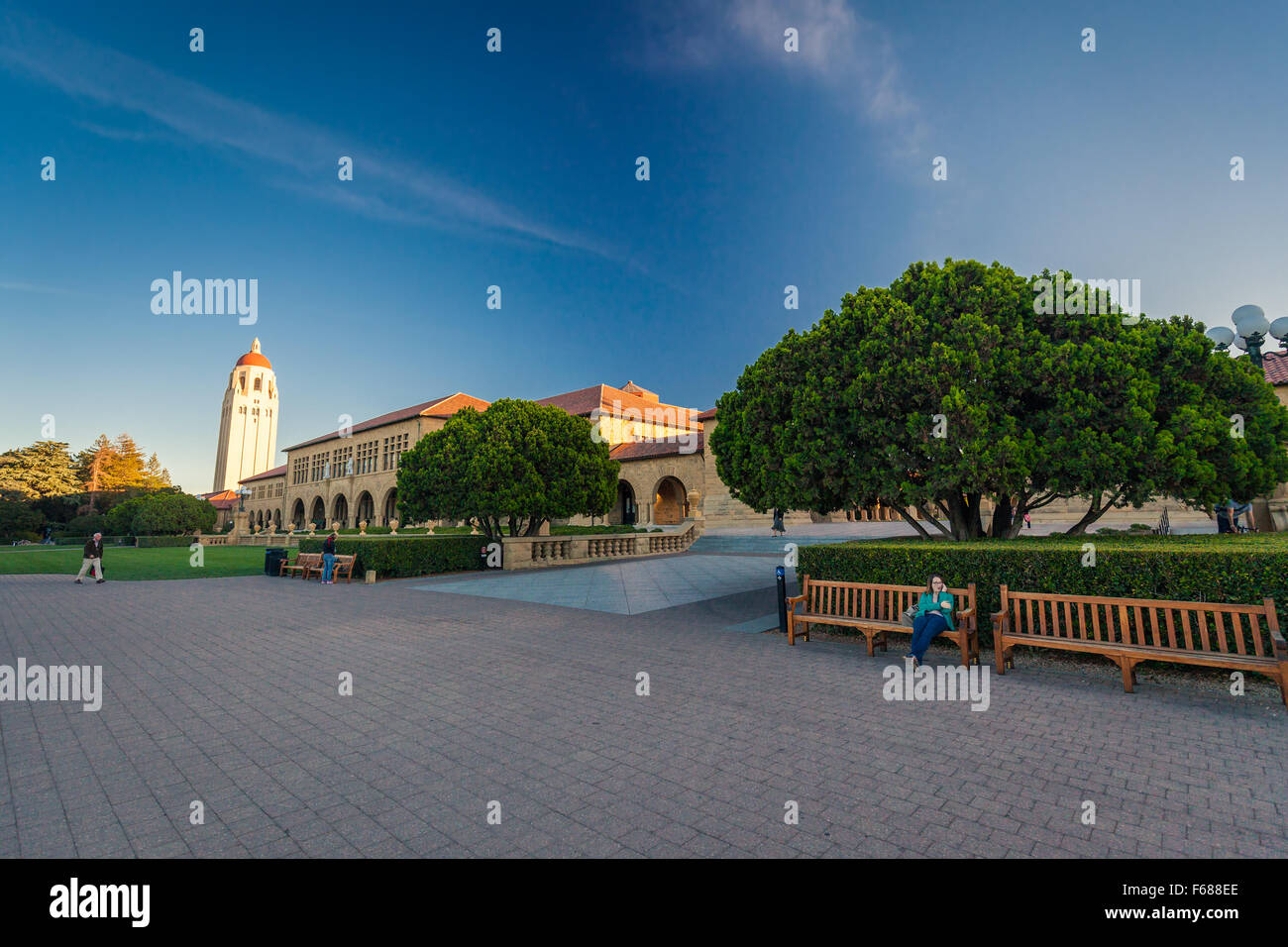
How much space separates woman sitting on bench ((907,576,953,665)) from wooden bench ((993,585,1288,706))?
19.8 inches

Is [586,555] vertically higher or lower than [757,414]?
lower

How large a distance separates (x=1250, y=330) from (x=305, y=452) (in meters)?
75.8

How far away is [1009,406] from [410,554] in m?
16.1

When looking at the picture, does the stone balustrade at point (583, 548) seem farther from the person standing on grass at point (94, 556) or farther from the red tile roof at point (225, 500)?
the red tile roof at point (225, 500)

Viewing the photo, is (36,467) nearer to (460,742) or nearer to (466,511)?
(466,511)

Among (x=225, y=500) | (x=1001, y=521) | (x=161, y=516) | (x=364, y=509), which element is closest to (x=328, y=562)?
(x=1001, y=521)

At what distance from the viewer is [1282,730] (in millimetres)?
4332

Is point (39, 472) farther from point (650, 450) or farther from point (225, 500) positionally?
point (650, 450)

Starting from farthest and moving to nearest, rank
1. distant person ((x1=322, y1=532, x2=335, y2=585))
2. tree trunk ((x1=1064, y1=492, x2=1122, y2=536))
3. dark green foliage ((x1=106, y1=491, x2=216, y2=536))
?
dark green foliage ((x1=106, y1=491, x2=216, y2=536)), distant person ((x1=322, y1=532, x2=335, y2=585)), tree trunk ((x1=1064, y1=492, x2=1122, y2=536))

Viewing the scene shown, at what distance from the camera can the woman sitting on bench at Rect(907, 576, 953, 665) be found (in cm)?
633

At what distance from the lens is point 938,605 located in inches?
253

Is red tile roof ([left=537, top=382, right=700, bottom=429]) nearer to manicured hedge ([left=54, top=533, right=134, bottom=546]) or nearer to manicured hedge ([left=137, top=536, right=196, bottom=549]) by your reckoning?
manicured hedge ([left=137, top=536, right=196, bottom=549])

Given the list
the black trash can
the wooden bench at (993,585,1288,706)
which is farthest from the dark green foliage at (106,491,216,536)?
the wooden bench at (993,585,1288,706)
